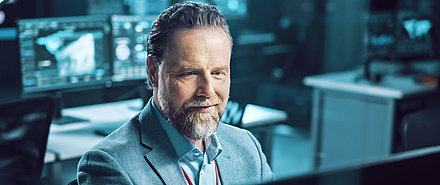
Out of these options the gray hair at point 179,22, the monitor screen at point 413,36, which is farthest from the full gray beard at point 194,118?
the monitor screen at point 413,36

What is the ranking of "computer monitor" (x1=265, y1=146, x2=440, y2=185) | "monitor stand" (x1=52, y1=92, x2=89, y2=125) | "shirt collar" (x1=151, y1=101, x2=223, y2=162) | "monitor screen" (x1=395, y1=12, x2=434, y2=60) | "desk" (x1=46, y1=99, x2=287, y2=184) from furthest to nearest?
"monitor screen" (x1=395, y1=12, x2=434, y2=60) < "monitor stand" (x1=52, y1=92, x2=89, y2=125) < "desk" (x1=46, y1=99, x2=287, y2=184) < "shirt collar" (x1=151, y1=101, x2=223, y2=162) < "computer monitor" (x1=265, y1=146, x2=440, y2=185)

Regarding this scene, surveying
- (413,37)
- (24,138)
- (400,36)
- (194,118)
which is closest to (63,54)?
(24,138)

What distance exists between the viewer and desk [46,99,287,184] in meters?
2.28

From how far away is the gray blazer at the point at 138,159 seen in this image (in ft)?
3.89

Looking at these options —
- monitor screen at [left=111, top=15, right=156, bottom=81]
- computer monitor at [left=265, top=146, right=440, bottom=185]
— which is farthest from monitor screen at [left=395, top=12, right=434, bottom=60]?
computer monitor at [left=265, top=146, right=440, bottom=185]

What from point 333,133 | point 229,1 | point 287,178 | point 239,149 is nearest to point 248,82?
point 333,133

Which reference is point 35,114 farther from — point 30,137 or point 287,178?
point 287,178

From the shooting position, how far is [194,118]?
1.16 metres

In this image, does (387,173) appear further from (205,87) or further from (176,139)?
(176,139)

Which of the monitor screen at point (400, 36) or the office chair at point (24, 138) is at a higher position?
the monitor screen at point (400, 36)

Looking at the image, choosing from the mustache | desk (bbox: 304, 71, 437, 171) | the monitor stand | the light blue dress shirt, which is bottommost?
desk (bbox: 304, 71, 437, 171)

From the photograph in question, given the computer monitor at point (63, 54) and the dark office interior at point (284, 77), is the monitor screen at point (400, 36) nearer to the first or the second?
the dark office interior at point (284, 77)

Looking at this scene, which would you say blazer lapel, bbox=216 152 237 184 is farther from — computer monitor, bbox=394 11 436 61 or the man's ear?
computer monitor, bbox=394 11 436 61

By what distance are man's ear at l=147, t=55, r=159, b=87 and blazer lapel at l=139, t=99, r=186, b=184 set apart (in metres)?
0.07
